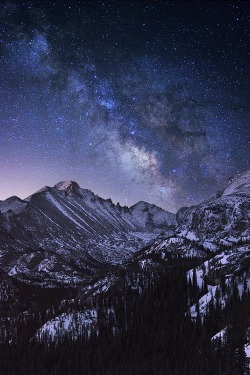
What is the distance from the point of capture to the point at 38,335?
18438 cm

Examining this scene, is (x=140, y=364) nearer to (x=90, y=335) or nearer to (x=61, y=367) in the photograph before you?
(x=61, y=367)

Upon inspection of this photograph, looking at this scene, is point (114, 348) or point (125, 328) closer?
point (114, 348)

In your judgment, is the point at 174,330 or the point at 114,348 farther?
the point at 174,330

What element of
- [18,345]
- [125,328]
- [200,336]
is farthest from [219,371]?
[18,345]

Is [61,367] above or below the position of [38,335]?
below

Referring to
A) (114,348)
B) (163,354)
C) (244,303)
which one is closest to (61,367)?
(114,348)

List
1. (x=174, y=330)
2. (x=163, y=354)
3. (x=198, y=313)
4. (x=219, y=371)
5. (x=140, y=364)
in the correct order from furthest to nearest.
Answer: (x=198, y=313) → (x=174, y=330) → (x=163, y=354) → (x=140, y=364) → (x=219, y=371)

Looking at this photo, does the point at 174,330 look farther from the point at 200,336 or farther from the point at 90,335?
the point at 90,335

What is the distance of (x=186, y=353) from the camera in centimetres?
14988

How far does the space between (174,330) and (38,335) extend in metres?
67.3

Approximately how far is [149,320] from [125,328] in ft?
46.0

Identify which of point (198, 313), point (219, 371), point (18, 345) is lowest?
point (219, 371)

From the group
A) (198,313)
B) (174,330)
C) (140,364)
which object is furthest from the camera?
(198,313)

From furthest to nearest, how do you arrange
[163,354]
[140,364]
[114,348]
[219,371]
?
[114,348]
[163,354]
[140,364]
[219,371]
